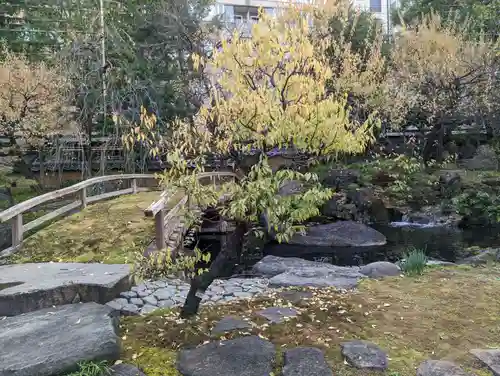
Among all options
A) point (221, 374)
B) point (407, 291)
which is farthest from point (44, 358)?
point (407, 291)

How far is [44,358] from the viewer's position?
2.88 m

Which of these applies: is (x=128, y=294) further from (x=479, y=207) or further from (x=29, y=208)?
(x=479, y=207)

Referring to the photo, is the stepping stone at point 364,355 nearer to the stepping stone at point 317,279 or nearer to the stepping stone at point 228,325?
the stepping stone at point 228,325

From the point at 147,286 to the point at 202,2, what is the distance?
14.9m

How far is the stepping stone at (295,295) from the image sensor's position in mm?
4449

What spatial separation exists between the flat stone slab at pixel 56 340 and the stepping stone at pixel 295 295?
1.71 meters

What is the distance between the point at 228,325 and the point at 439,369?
1.59 meters

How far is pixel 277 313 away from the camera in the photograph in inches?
157

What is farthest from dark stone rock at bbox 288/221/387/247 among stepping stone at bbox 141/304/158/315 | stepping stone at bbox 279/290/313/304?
stepping stone at bbox 141/304/158/315

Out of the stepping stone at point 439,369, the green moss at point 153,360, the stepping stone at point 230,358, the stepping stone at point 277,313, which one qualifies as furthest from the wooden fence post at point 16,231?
the stepping stone at point 439,369

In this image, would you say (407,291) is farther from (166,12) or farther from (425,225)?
(166,12)

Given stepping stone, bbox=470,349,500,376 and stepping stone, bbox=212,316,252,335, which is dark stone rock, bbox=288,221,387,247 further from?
stepping stone, bbox=470,349,500,376

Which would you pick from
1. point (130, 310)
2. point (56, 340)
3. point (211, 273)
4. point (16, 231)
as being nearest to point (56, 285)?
point (130, 310)

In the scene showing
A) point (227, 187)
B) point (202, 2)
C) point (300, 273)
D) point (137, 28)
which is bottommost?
point (300, 273)
